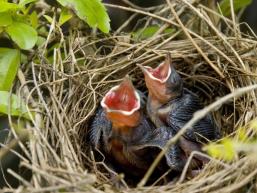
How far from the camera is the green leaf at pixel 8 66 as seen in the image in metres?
1.50

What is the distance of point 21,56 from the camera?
1.65 m

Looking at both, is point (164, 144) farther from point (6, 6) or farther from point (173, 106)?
point (6, 6)

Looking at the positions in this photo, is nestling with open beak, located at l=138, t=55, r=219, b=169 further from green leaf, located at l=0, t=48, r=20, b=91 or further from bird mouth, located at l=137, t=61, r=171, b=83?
green leaf, located at l=0, t=48, r=20, b=91

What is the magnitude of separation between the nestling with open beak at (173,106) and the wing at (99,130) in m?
0.14

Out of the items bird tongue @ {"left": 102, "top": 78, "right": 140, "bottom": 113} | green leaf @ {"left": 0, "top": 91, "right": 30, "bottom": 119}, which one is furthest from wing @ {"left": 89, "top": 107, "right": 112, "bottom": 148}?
green leaf @ {"left": 0, "top": 91, "right": 30, "bottom": 119}

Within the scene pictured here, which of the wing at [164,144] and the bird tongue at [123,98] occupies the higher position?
the bird tongue at [123,98]

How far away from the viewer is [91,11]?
5.08ft

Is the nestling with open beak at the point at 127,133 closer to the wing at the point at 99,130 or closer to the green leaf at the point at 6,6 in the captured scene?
the wing at the point at 99,130

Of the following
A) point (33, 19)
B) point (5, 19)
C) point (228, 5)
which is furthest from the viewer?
point (228, 5)

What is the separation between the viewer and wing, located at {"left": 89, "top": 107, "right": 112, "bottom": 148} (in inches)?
61.1

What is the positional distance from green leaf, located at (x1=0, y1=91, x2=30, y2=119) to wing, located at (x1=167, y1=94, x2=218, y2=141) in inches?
16.2

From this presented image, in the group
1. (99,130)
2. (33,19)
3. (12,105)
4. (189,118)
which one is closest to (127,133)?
(99,130)

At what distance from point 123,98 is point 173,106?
211 millimetres

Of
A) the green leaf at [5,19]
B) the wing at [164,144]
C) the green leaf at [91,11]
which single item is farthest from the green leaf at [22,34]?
the wing at [164,144]
